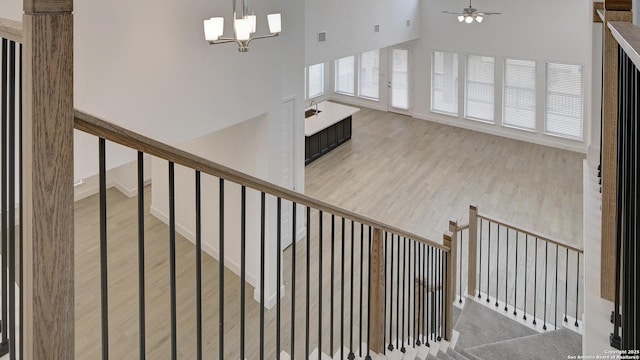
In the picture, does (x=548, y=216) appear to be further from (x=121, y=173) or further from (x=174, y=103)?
(x=121, y=173)

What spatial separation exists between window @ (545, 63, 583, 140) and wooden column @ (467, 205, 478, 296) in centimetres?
661

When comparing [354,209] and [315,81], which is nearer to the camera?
[354,209]

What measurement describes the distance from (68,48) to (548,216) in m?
8.08

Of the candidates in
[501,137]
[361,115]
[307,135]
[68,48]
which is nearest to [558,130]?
[501,137]

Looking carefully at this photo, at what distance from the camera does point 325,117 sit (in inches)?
419

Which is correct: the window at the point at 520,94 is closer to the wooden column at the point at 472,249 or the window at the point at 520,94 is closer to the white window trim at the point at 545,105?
the white window trim at the point at 545,105

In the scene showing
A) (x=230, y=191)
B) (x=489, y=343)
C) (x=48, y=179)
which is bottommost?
(x=489, y=343)

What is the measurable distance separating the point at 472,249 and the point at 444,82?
7810mm

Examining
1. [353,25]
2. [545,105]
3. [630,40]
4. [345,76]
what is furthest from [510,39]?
[630,40]

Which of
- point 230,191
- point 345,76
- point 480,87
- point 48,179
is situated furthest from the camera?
point 345,76

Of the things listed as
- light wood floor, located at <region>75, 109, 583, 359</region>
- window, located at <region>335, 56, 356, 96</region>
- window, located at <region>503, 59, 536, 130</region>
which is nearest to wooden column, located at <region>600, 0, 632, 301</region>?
light wood floor, located at <region>75, 109, 583, 359</region>

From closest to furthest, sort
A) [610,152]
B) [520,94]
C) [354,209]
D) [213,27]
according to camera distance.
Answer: [610,152] < [213,27] < [354,209] < [520,94]

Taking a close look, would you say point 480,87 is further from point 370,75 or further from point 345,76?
point 345,76

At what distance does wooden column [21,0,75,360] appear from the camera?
924 millimetres
